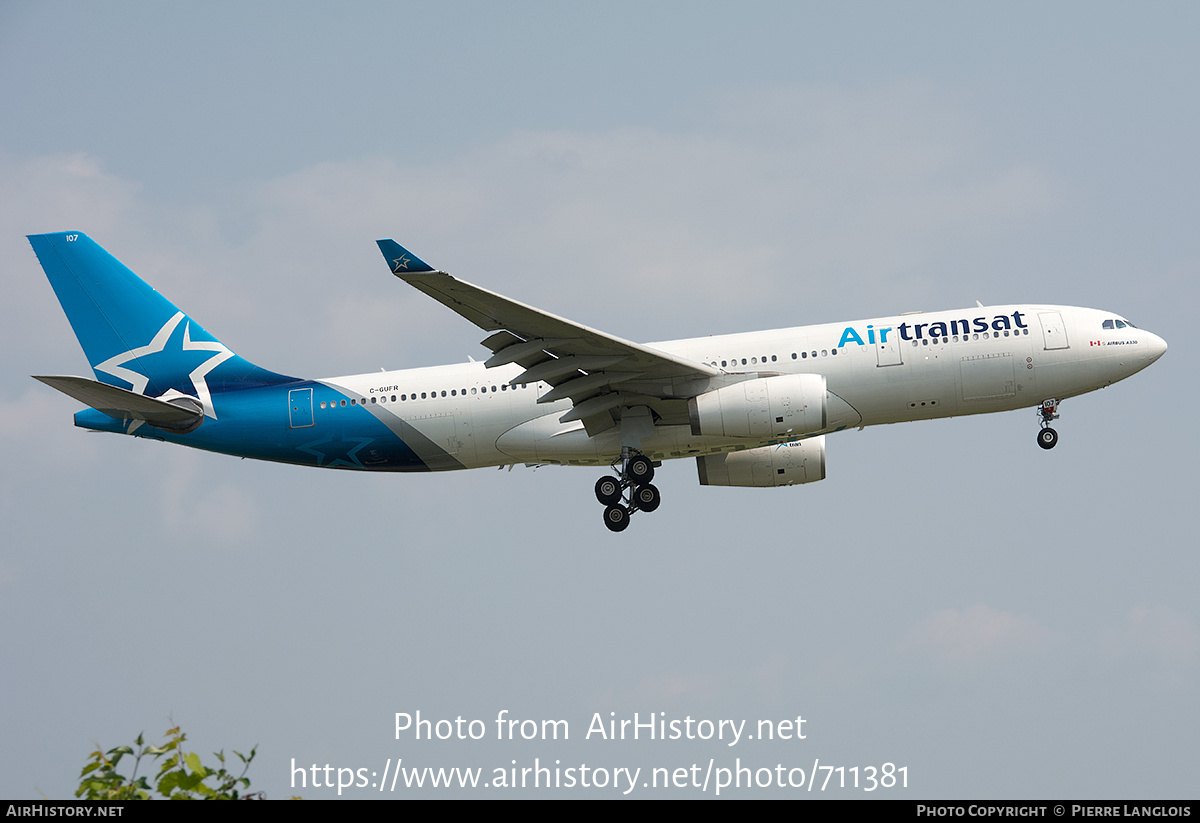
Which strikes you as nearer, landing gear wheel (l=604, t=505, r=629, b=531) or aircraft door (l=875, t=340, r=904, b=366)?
aircraft door (l=875, t=340, r=904, b=366)

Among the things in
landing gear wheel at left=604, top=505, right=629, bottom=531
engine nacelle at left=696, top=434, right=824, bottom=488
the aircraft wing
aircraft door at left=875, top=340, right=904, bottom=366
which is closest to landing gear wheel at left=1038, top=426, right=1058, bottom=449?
aircraft door at left=875, top=340, right=904, bottom=366

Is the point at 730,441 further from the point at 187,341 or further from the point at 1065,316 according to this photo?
the point at 187,341

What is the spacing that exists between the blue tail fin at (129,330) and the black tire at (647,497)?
35.1ft

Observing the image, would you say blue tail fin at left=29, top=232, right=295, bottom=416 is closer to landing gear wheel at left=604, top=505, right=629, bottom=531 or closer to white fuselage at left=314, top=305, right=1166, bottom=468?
white fuselage at left=314, top=305, right=1166, bottom=468

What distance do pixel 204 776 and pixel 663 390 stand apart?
71.9ft

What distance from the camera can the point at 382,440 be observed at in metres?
32.1

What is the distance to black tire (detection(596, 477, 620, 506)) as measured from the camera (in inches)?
1270

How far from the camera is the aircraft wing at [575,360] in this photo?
27078mm

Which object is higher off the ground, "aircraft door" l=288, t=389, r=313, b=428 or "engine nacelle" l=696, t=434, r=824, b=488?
"aircraft door" l=288, t=389, r=313, b=428

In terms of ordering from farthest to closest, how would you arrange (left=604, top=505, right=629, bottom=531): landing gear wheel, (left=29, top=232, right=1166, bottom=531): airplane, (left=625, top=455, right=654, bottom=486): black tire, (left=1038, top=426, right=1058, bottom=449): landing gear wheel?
(left=604, top=505, right=629, bottom=531): landing gear wheel → (left=1038, top=426, right=1058, bottom=449): landing gear wheel → (left=625, top=455, right=654, bottom=486): black tire → (left=29, top=232, right=1166, bottom=531): airplane

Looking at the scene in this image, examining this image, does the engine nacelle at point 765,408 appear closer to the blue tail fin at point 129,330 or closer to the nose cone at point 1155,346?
the nose cone at point 1155,346

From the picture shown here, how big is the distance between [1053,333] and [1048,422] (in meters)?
2.51

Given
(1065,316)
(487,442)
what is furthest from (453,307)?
(1065,316)

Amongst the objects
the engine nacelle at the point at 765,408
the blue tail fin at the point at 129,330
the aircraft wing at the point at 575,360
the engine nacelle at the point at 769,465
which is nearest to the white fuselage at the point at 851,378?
the engine nacelle at the point at 765,408
